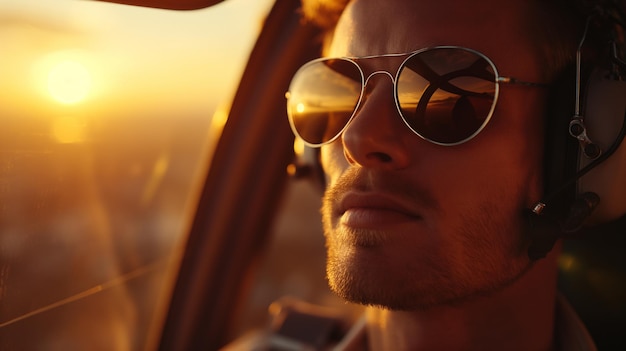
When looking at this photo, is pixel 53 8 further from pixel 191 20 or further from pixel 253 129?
pixel 253 129

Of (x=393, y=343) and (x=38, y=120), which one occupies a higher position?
(x=38, y=120)

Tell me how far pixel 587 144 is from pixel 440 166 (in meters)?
0.33

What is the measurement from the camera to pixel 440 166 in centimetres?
122

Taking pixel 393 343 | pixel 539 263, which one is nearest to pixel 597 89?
pixel 539 263

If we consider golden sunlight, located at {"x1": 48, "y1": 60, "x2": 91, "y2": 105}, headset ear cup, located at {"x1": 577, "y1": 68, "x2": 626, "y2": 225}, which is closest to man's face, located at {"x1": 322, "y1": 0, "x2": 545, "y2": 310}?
headset ear cup, located at {"x1": 577, "y1": 68, "x2": 626, "y2": 225}

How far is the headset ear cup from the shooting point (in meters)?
1.15

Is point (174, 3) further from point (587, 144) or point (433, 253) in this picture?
point (587, 144)

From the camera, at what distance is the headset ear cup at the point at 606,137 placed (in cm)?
115

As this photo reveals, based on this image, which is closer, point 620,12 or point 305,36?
point 620,12

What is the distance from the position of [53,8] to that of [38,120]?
305 mm

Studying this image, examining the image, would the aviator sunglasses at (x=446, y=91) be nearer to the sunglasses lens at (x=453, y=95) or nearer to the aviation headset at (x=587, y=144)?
the sunglasses lens at (x=453, y=95)

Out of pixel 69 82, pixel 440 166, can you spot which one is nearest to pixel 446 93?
pixel 440 166

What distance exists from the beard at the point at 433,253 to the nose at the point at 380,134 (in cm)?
5

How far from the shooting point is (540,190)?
1283 mm
